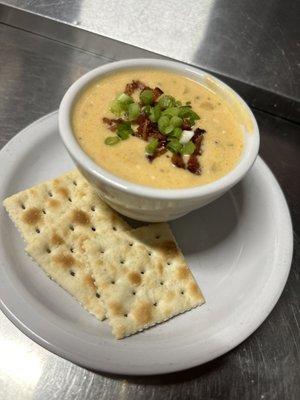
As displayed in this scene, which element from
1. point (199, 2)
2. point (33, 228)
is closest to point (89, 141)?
point (33, 228)

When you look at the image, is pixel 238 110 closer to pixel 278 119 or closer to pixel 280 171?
pixel 280 171

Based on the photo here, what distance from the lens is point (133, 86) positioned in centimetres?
159

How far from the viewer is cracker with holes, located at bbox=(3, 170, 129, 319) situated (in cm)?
139

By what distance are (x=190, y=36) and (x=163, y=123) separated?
54.3 inches

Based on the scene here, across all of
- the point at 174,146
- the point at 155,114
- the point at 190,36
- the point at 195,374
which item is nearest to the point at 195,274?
the point at 195,374

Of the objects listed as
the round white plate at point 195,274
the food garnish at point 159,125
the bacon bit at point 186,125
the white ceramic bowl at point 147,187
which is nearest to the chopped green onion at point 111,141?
the food garnish at point 159,125

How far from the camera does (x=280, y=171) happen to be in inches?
85.5

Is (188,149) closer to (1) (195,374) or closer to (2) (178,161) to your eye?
(2) (178,161)

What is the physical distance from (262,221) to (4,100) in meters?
1.30

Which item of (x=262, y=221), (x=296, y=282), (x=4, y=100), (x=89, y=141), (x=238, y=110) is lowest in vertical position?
(x=4, y=100)

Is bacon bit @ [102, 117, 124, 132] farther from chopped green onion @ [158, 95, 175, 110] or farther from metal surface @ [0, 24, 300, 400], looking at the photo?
metal surface @ [0, 24, 300, 400]

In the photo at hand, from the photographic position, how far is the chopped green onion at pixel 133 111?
1.48 meters

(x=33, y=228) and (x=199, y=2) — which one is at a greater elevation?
(x=199, y=2)

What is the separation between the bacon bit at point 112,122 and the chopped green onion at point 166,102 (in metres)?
0.13
